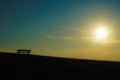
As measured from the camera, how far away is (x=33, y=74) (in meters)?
14.7

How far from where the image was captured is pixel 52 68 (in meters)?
15.6

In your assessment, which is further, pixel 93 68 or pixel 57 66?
pixel 93 68

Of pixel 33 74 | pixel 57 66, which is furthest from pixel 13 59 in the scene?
pixel 57 66

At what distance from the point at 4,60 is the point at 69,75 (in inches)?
193

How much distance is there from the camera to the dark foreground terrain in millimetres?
14453

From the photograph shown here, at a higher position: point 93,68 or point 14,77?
point 93,68

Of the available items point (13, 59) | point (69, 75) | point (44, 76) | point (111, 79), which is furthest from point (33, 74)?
point (111, 79)

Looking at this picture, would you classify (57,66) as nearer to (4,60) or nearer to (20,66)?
(20,66)

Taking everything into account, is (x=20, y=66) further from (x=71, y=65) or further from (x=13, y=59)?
(x=71, y=65)

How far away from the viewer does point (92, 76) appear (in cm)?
1648

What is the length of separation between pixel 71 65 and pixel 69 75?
888 mm

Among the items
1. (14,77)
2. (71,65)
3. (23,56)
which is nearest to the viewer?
(14,77)

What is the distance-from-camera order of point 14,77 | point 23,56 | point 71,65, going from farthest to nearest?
point 71,65
point 23,56
point 14,77

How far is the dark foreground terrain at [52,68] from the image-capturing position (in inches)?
569
